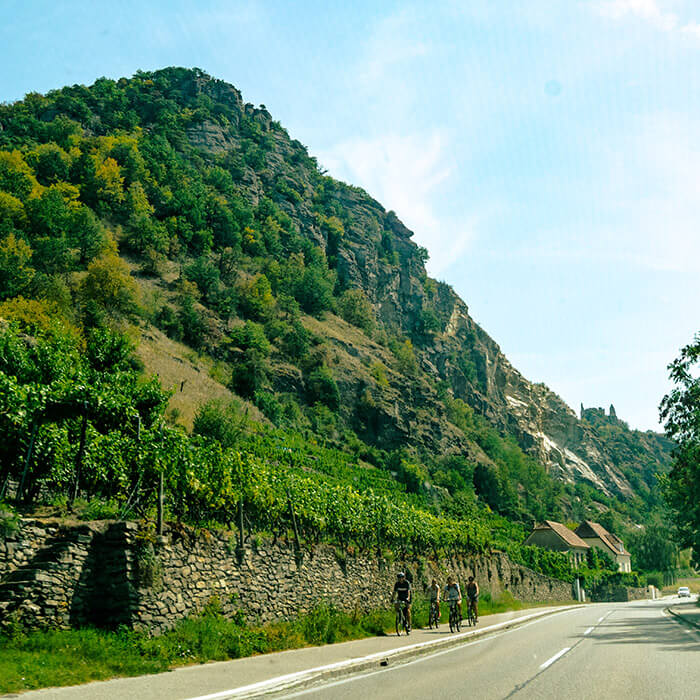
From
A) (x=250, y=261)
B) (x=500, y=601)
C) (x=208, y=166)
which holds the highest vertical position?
(x=208, y=166)

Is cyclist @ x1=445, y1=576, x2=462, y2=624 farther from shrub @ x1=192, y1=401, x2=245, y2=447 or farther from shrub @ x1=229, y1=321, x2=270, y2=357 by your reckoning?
shrub @ x1=229, y1=321, x2=270, y2=357

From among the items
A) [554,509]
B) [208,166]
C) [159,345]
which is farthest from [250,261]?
[554,509]

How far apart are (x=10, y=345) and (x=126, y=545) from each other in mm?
17296

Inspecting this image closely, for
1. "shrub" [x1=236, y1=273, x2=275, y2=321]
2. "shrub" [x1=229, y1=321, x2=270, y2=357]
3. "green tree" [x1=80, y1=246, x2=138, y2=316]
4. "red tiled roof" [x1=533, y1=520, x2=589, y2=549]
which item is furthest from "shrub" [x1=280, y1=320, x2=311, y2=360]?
"red tiled roof" [x1=533, y1=520, x2=589, y2=549]

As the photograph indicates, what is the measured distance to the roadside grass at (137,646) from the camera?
358 inches

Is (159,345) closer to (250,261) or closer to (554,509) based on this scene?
(250,261)

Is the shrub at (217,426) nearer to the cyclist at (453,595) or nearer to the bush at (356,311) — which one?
the cyclist at (453,595)

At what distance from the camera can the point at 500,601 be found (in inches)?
1537

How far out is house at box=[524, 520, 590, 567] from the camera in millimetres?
83312

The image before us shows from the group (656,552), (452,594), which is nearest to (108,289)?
(452,594)

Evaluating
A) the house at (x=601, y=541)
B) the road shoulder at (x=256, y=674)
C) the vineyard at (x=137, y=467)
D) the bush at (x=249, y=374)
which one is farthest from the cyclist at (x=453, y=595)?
the house at (x=601, y=541)

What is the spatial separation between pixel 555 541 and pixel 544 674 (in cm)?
7963

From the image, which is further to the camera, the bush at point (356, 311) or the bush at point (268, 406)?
the bush at point (356, 311)

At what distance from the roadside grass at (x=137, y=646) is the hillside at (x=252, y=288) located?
4846 mm
